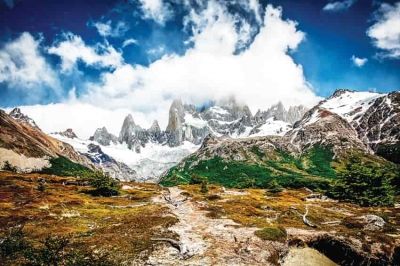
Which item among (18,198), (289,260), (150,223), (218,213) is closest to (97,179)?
(18,198)

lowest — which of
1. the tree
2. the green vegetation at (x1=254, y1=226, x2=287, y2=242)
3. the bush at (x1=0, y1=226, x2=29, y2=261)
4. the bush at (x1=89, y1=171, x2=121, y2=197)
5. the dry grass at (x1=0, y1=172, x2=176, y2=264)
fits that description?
the bush at (x1=0, y1=226, x2=29, y2=261)

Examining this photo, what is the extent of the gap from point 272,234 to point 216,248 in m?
8.95

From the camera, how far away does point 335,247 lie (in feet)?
150

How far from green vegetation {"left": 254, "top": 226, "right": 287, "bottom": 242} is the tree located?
68602 millimetres

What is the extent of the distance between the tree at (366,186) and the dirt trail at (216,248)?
68134 mm

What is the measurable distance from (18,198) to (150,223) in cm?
4794

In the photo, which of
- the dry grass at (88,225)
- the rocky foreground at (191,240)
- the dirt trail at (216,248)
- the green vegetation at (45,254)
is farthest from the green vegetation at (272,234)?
the green vegetation at (45,254)

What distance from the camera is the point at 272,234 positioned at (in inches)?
1940

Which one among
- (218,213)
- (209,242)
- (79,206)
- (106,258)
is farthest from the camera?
(79,206)

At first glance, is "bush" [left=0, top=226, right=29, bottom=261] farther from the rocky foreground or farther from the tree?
the tree

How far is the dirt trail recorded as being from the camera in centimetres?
4016

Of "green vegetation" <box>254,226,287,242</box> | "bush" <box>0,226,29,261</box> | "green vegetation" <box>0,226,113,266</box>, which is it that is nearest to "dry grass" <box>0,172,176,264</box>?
"green vegetation" <box>0,226,113,266</box>

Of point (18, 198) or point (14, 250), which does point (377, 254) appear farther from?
point (18, 198)

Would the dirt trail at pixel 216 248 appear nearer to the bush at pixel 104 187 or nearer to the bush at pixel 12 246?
the bush at pixel 12 246
